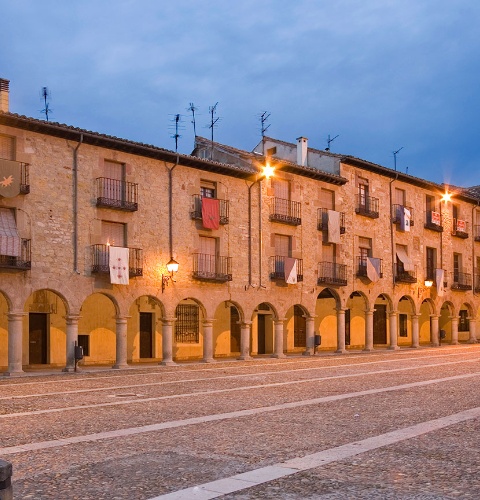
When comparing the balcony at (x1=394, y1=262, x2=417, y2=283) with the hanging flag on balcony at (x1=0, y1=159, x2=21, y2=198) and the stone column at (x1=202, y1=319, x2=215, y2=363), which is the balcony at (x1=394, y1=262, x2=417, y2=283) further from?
the hanging flag on balcony at (x1=0, y1=159, x2=21, y2=198)

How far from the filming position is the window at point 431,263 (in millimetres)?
41062

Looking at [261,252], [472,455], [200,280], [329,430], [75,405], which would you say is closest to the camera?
[472,455]

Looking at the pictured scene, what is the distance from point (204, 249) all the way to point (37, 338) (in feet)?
24.3

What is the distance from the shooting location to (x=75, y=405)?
13.6 metres

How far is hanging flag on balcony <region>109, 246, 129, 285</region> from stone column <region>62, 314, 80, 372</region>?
190 cm

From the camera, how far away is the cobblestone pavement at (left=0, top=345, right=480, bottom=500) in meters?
6.70

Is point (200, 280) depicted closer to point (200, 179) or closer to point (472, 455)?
point (200, 179)

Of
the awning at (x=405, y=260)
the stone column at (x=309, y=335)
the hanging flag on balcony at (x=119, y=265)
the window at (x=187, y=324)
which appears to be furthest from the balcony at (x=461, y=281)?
the hanging flag on balcony at (x=119, y=265)

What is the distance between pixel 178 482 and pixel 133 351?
76.4ft

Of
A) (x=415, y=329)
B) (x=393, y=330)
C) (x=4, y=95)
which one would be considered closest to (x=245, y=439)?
(x=4, y=95)

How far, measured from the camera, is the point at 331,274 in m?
34.1

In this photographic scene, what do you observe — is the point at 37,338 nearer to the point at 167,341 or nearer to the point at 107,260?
the point at 107,260

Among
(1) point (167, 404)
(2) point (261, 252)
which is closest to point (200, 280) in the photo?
(2) point (261, 252)

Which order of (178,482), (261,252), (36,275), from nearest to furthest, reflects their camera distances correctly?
1. (178,482)
2. (36,275)
3. (261,252)
